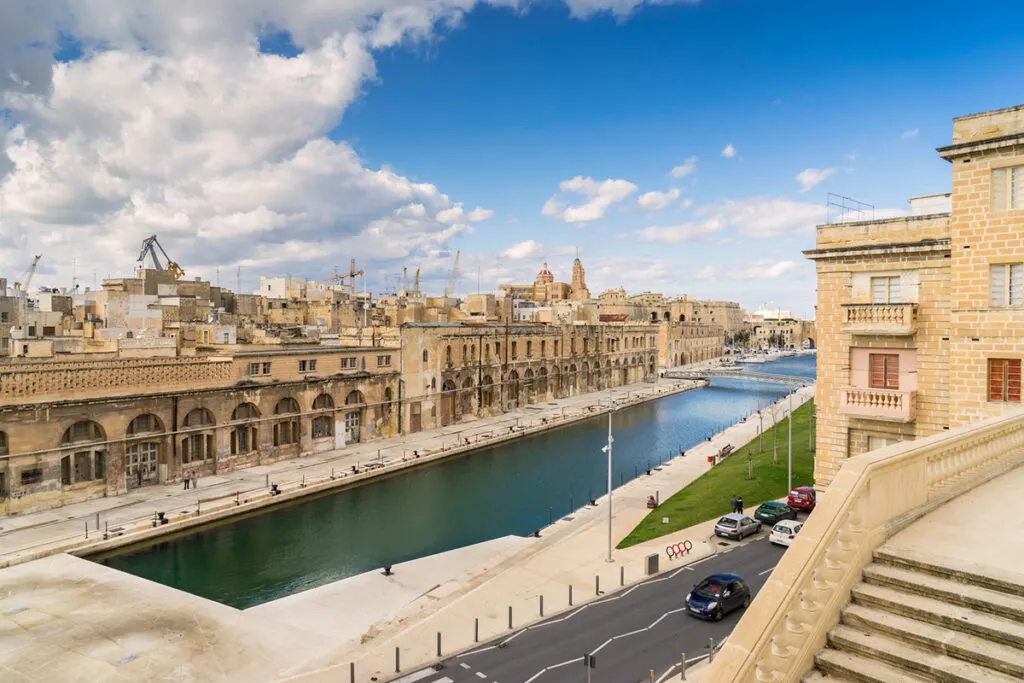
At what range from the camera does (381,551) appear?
3481 centimetres

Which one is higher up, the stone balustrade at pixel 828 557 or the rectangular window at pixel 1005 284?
the rectangular window at pixel 1005 284

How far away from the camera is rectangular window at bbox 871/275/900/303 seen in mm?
22984

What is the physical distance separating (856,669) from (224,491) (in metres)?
41.7

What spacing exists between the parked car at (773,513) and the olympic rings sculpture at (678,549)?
5.43m

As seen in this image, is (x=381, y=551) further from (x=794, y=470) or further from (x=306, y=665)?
(x=794, y=470)

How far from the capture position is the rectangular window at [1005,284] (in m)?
19.1

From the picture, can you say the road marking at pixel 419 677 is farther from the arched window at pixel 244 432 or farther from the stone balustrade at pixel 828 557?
the arched window at pixel 244 432

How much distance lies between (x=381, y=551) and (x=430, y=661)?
15.2 metres

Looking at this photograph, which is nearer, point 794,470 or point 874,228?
point 874,228

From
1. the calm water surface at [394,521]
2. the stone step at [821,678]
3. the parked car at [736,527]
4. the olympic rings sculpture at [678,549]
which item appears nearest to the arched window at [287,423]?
the calm water surface at [394,521]

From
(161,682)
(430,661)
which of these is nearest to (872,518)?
(430,661)

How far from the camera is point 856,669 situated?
6270 millimetres

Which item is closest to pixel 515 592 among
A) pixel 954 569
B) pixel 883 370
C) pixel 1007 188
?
pixel 883 370

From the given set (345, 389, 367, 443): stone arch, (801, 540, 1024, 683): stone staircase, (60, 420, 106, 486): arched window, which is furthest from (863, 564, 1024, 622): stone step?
(345, 389, 367, 443): stone arch
